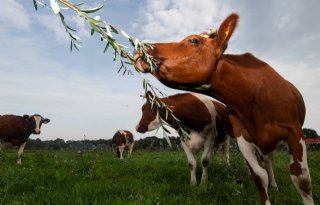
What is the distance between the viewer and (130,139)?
28.0m

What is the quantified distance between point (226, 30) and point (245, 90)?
2.75 ft

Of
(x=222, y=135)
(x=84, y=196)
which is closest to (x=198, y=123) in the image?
(x=222, y=135)

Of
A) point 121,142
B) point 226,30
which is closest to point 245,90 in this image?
point 226,30

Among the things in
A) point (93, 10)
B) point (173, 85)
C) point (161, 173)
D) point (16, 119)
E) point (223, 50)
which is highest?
point (16, 119)

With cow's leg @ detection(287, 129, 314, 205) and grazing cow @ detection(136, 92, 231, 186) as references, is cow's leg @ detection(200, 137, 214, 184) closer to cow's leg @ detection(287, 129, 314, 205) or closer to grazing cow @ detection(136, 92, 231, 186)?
grazing cow @ detection(136, 92, 231, 186)

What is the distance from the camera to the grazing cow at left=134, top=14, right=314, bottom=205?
407 centimetres

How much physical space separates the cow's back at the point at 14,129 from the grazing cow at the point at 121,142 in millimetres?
8052

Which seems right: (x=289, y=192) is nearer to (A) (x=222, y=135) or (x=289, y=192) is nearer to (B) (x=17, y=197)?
(A) (x=222, y=135)

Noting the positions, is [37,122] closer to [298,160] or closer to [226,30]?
[226,30]

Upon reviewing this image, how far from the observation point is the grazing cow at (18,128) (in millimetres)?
17172

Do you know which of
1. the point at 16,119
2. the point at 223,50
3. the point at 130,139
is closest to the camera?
the point at 223,50

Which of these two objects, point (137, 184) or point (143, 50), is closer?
point (143, 50)

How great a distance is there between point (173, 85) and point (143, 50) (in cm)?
205

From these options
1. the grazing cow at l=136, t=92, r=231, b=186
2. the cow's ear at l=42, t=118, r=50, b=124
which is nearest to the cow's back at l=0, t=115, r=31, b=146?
the cow's ear at l=42, t=118, r=50, b=124
